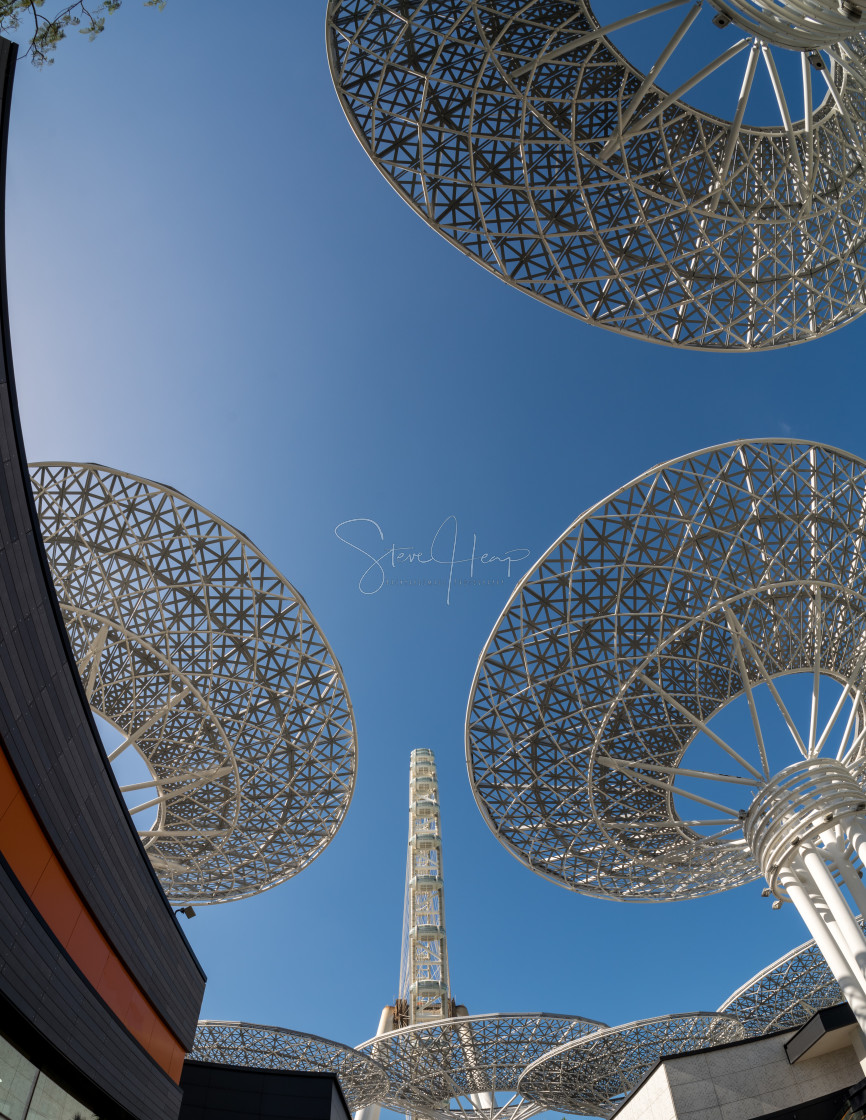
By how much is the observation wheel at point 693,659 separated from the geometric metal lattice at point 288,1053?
17.8 meters

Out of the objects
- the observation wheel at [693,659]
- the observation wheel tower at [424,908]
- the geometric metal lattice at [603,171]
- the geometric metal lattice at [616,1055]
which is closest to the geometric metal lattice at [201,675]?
the observation wheel at [693,659]

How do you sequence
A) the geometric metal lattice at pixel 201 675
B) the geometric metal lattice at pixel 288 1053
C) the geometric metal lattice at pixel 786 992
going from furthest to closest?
the geometric metal lattice at pixel 786 992 → the geometric metal lattice at pixel 288 1053 → the geometric metal lattice at pixel 201 675

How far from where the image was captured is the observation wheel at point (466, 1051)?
4241cm

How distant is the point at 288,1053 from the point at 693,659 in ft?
99.7

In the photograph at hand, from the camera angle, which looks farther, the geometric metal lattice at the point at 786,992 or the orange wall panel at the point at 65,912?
the geometric metal lattice at the point at 786,992

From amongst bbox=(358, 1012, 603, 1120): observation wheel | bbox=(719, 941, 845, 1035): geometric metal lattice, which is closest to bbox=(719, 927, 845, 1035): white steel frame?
bbox=(719, 941, 845, 1035): geometric metal lattice

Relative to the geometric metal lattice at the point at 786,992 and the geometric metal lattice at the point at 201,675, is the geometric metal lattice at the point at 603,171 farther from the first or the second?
the geometric metal lattice at the point at 786,992

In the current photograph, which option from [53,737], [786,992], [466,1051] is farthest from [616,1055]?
[53,737]

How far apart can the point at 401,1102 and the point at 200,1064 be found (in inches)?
1022

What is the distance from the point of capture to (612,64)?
23.8m

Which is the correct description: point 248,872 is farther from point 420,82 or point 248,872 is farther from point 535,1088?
point 420,82

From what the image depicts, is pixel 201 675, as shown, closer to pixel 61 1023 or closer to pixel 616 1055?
pixel 61 1023

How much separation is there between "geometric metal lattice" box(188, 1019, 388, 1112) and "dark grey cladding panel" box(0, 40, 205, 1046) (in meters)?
26.5

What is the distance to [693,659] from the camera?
1205 inches
